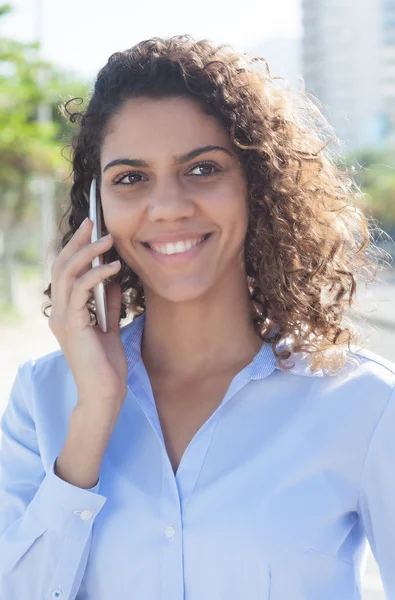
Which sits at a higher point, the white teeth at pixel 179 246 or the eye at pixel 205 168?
the eye at pixel 205 168

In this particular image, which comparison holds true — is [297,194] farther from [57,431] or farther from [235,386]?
[57,431]

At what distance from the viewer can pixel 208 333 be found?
98.7 inches

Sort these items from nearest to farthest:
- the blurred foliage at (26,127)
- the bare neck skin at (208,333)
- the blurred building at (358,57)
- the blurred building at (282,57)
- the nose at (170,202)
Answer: the nose at (170,202)
the bare neck skin at (208,333)
the blurred building at (282,57)
the blurred foliage at (26,127)
the blurred building at (358,57)

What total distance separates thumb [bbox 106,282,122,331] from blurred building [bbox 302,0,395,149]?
2734 centimetres

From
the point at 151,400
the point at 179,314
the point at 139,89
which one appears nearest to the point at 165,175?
the point at 139,89

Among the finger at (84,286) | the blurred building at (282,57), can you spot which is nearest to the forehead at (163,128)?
the finger at (84,286)

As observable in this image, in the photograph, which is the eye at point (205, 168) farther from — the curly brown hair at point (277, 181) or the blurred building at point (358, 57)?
the blurred building at point (358, 57)

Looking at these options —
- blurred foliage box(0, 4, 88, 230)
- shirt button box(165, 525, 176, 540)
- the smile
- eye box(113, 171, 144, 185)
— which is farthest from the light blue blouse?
blurred foliage box(0, 4, 88, 230)

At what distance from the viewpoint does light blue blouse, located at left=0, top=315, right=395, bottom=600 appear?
204cm

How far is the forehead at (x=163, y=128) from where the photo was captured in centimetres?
228

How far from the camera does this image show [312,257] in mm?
2543

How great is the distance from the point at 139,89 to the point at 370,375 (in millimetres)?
927

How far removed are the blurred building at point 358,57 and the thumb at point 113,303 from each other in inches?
1076

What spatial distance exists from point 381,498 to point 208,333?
2.26 feet
